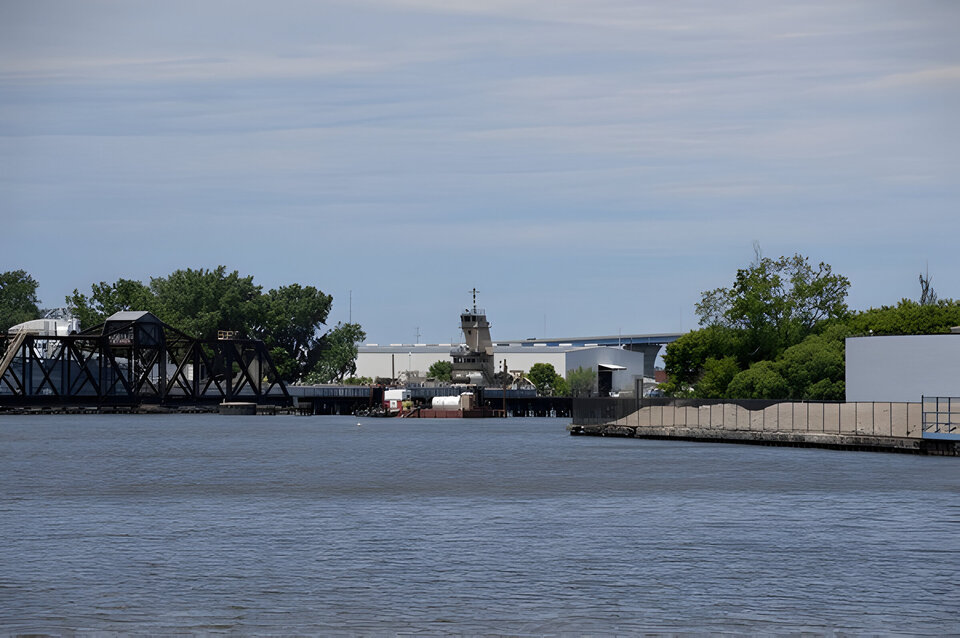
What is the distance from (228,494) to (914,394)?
5708cm

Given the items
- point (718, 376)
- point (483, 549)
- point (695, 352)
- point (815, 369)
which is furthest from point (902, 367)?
point (483, 549)

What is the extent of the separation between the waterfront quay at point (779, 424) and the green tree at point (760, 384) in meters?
14.6

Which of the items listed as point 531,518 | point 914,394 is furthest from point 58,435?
point 531,518

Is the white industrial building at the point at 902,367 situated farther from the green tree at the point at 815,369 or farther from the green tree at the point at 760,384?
the green tree at the point at 760,384

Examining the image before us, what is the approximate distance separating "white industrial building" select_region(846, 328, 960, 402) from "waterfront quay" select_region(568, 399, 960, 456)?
8.00m

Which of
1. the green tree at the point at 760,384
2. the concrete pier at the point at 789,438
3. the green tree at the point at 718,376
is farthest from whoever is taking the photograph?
the green tree at the point at 718,376

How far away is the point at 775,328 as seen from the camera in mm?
128375

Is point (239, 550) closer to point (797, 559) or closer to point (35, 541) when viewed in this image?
point (35, 541)

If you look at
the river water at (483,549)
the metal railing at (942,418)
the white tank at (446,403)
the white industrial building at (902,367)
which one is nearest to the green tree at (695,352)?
the white industrial building at (902,367)

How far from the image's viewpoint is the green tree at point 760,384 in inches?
4485

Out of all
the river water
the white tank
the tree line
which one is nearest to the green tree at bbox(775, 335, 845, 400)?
the tree line

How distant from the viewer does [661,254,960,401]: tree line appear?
11462 cm

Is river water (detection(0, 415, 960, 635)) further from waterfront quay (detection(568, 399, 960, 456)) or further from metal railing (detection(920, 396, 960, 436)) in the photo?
waterfront quay (detection(568, 399, 960, 456))

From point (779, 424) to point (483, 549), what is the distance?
5926cm
